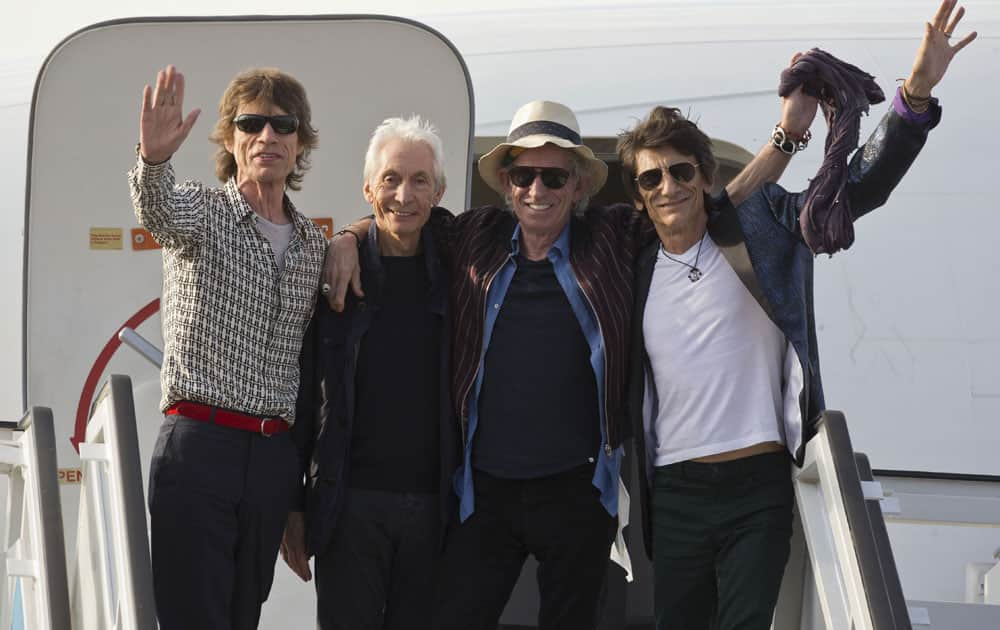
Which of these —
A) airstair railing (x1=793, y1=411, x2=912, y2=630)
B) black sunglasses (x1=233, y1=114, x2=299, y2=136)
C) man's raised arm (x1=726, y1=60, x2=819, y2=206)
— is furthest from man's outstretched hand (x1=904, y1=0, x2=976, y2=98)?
black sunglasses (x1=233, y1=114, x2=299, y2=136)

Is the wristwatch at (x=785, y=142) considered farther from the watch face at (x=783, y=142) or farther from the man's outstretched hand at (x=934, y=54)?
the man's outstretched hand at (x=934, y=54)

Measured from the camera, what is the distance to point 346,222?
4535mm

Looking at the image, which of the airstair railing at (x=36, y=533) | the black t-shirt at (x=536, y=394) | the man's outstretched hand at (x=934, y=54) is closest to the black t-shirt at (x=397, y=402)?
the black t-shirt at (x=536, y=394)

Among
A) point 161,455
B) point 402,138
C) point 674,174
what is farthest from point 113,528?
point 674,174

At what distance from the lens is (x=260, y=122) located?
329 centimetres

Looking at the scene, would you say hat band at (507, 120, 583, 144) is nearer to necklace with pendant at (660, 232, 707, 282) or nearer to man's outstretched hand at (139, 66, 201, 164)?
necklace with pendant at (660, 232, 707, 282)

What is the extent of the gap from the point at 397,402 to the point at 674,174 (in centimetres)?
91

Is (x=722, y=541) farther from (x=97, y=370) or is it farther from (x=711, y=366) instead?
(x=97, y=370)

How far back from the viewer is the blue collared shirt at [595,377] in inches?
133

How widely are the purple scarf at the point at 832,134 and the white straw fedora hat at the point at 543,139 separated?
548 mm

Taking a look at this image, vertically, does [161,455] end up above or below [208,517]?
above

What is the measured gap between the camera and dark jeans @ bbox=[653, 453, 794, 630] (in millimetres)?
3150

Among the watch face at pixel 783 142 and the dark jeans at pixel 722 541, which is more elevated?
the watch face at pixel 783 142

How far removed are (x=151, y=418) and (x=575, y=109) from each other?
7.12 feet
